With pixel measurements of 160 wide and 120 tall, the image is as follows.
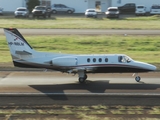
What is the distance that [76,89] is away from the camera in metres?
20.5

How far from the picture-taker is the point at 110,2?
85.1 meters

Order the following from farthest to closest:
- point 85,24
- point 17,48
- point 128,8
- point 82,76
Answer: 1. point 128,8
2. point 85,24
3. point 17,48
4. point 82,76

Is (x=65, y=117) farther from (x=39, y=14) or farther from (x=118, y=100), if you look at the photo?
(x=39, y=14)

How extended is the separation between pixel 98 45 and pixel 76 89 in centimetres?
1681

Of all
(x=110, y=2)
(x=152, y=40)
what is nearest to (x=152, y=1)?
(x=110, y=2)

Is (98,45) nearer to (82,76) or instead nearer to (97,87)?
(82,76)

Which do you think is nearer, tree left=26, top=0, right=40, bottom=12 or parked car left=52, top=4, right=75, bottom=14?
tree left=26, top=0, right=40, bottom=12

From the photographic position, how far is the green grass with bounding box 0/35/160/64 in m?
33.3

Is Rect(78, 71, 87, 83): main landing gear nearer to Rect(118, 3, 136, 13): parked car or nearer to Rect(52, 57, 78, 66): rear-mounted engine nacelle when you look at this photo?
Rect(52, 57, 78, 66): rear-mounted engine nacelle

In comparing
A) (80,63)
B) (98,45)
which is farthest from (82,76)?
(98,45)

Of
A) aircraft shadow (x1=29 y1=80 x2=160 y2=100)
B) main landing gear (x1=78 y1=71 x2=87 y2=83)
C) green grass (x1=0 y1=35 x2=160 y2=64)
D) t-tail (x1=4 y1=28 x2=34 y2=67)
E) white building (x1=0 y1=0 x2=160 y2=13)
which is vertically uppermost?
t-tail (x1=4 y1=28 x2=34 y2=67)

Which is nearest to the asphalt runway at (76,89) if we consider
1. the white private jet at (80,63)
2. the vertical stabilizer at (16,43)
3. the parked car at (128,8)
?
the white private jet at (80,63)

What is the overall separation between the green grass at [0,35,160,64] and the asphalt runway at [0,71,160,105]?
23.3ft

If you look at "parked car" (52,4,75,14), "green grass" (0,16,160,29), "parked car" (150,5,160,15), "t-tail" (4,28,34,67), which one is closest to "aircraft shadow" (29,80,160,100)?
"t-tail" (4,28,34,67)
